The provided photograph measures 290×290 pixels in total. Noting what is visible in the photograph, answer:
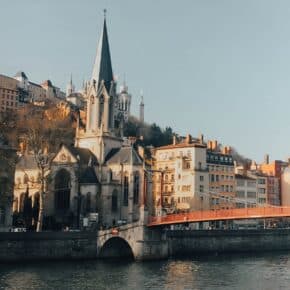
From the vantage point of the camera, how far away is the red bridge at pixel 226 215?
184ft

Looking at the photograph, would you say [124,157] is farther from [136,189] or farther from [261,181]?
[261,181]

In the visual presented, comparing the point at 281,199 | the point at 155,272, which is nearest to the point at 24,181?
the point at 155,272

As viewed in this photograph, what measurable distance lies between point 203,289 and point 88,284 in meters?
9.00

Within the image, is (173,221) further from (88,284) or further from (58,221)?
(58,221)

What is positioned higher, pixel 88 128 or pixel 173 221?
pixel 88 128

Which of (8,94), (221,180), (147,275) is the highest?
(8,94)

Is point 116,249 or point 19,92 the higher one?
point 19,92

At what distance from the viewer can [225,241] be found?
3100 inches

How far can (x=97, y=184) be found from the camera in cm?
8338

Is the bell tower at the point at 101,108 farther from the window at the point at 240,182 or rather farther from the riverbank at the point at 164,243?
the window at the point at 240,182

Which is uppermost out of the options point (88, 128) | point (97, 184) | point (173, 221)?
point (88, 128)

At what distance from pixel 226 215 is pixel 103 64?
43080 millimetres

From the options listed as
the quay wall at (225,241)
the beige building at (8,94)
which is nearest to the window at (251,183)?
the quay wall at (225,241)

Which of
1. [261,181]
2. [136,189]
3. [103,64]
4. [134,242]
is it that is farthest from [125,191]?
[261,181]
